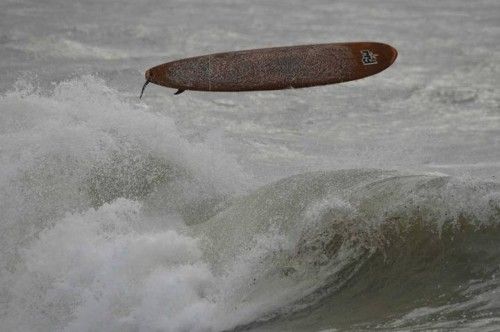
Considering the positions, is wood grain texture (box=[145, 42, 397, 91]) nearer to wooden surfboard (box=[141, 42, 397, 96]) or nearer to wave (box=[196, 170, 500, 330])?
wooden surfboard (box=[141, 42, 397, 96])

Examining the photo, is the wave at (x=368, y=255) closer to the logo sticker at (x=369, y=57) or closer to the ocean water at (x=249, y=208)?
the ocean water at (x=249, y=208)

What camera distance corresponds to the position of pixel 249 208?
816 cm

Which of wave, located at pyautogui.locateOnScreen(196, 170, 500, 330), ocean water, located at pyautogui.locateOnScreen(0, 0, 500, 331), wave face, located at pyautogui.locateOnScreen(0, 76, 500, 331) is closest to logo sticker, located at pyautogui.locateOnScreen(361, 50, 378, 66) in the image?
ocean water, located at pyautogui.locateOnScreen(0, 0, 500, 331)

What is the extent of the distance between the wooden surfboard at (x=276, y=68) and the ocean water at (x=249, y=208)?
87cm

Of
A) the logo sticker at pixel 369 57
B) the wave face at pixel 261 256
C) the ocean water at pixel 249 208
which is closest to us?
Answer: the wave face at pixel 261 256

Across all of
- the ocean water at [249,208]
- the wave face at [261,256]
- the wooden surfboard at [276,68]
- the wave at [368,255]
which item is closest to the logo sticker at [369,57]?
the wooden surfboard at [276,68]

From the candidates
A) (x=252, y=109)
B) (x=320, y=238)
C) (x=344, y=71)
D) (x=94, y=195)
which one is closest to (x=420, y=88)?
(x=252, y=109)

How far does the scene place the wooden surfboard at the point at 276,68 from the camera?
8.80m

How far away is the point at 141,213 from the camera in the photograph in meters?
8.40

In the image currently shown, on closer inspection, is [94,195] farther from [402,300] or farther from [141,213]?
[402,300]

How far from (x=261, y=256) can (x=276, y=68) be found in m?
2.37

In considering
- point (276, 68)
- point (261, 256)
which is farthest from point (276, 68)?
point (261, 256)

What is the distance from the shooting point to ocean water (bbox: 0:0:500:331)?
21.4 feet

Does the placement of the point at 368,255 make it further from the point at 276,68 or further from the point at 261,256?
the point at 276,68
